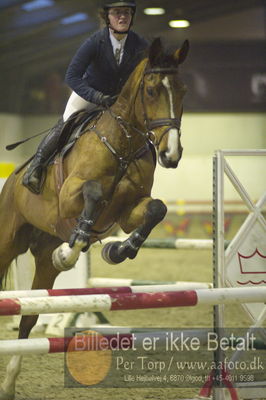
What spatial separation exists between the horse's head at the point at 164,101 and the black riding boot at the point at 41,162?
791mm

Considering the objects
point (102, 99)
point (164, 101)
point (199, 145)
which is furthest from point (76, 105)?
point (199, 145)

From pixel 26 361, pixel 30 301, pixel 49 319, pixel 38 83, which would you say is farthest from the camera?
pixel 38 83

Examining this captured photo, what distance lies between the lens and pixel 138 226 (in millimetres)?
3598

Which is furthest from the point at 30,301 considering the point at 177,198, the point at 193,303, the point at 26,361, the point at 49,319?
the point at 177,198

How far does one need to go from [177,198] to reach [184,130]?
1648mm

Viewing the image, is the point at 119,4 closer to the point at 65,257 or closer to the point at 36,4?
the point at 65,257

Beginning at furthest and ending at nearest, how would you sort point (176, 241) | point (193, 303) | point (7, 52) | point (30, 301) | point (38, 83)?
point (38, 83)
point (7, 52)
point (176, 241)
point (193, 303)
point (30, 301)

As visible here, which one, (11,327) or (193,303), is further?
(11,327)

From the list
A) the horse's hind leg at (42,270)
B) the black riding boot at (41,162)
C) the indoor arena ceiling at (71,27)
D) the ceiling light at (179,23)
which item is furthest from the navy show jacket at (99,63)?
the ceiling light at (179,23)

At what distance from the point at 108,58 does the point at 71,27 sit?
11.0m

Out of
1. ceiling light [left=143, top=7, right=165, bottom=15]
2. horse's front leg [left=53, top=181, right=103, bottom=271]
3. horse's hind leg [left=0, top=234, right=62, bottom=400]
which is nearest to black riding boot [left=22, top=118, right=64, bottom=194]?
horse's hind leg [left=0, top=234, right=62, bottom=400]

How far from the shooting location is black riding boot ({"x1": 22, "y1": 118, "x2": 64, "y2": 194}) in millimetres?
3980

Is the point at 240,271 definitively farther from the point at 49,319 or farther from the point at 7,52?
the point at 7,52

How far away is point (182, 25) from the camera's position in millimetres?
14820
